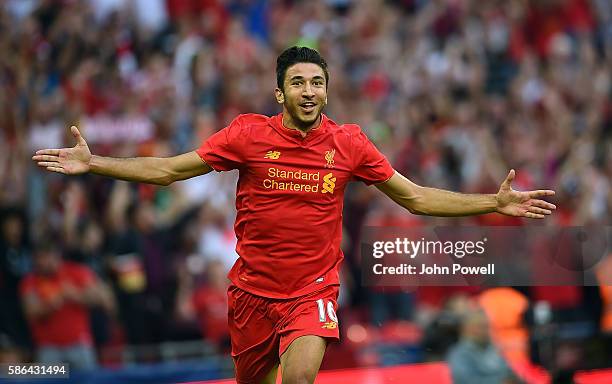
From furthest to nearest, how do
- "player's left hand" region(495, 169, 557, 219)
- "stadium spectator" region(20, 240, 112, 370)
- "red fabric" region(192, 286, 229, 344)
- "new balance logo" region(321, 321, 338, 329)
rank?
1. "red fabric" region(192, 286, 229, 344)
2. "stadium spectator" region(20, 240, 112, 370)
3. "player's left hand" region(495, 169, 557, 219)
4. "new balance logo" region(321, 321, 338, 329)

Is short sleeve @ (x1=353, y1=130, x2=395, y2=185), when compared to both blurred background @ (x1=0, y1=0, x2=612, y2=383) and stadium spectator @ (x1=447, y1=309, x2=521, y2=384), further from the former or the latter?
stadium spectator @ (x1=447, y1=309, x2=521, y2=384)

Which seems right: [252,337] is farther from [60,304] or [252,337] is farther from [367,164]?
[60,304]

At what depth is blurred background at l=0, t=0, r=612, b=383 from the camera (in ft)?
31.9

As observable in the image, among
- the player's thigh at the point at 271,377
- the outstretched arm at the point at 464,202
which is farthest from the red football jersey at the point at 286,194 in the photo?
the player's thigh at the point at 271,377

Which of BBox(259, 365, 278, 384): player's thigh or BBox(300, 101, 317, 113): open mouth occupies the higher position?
BBox(300, 101, 317, 113): open mouth

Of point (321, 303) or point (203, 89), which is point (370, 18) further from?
point (321, 303)

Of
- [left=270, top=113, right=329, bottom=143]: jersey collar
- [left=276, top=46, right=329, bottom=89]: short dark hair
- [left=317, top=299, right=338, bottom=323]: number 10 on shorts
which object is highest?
[left=276, top=46, right=329, bottom=89]: short dark hair

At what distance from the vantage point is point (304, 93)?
6.80m

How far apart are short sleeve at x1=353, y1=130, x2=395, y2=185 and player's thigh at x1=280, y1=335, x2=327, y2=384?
0.95m

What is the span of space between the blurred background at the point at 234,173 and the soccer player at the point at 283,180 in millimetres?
2476

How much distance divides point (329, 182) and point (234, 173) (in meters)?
5.80

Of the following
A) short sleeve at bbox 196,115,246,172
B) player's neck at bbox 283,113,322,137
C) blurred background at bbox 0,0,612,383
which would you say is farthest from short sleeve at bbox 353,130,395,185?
blurred background at bbox 0,0,612,383

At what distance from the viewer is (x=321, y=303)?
679 cm

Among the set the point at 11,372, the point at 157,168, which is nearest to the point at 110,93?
the point at 11,372
